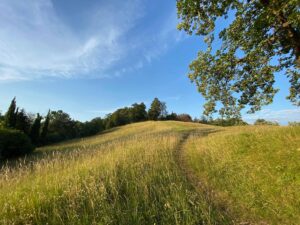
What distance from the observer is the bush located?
66.8 ft

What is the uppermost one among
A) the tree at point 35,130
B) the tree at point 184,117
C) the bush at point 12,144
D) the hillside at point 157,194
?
the tree at point 184,117

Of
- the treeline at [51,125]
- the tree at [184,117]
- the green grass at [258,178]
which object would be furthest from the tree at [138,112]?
the green grass at [258,178]

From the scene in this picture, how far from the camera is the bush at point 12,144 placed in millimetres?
20375

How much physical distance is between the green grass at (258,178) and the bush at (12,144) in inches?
732

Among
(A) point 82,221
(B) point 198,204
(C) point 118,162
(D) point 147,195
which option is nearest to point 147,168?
(C) point 118,162

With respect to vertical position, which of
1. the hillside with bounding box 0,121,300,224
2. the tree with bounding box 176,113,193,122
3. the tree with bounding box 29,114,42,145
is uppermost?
the tree with bounding box 176,113,193,122

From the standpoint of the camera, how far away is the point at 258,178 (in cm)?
671

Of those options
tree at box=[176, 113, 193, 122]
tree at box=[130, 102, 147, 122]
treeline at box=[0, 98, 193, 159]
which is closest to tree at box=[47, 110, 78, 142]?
treeline at box=[0, 98, 193, 159]

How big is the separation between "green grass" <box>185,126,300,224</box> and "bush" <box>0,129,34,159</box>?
61.0 feet

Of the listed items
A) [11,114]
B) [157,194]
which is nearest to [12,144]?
[11,114]

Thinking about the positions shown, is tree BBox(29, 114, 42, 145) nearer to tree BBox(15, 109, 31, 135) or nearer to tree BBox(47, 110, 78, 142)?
tree BBox(15, 109, 31, 135)

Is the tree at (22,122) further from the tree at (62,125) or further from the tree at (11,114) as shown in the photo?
the tree at (62,125)

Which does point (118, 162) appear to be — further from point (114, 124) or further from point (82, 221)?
point (114, 124)

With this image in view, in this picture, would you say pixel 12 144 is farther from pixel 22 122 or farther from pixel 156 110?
pixel 156 110
